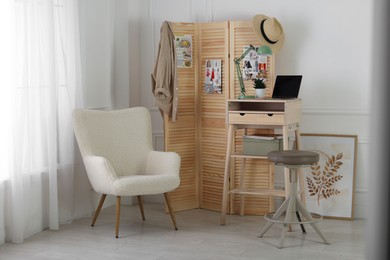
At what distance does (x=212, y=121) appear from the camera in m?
5.09

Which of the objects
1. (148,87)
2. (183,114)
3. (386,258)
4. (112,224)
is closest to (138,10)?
(148,87)

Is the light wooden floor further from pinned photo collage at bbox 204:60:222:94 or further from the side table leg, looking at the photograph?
pinned photo collage at bbox 204:60:222:94

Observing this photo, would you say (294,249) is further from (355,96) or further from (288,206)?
(355,96)

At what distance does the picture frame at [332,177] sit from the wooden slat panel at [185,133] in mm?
1005

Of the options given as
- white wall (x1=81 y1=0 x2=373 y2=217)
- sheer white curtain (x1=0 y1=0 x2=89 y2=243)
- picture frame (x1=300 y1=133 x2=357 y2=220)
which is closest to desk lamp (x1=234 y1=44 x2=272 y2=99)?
white wall (x1=81 y1=0 x2=373 y2=217)

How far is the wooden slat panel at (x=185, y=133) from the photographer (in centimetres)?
506

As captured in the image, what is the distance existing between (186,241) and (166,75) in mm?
1474

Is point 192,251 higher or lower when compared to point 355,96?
lower

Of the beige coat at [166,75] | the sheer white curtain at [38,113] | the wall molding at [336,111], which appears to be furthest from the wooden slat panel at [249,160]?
the sheer white curtain at [38,113]

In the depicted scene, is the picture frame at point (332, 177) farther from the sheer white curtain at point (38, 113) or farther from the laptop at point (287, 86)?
the sheer white curtain at point (38, 113)

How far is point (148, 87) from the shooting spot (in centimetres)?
560

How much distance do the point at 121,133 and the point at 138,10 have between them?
4.56 ft

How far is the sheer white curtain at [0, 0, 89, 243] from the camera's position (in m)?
4.07

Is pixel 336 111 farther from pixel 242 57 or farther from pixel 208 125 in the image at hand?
pixel 208 125
